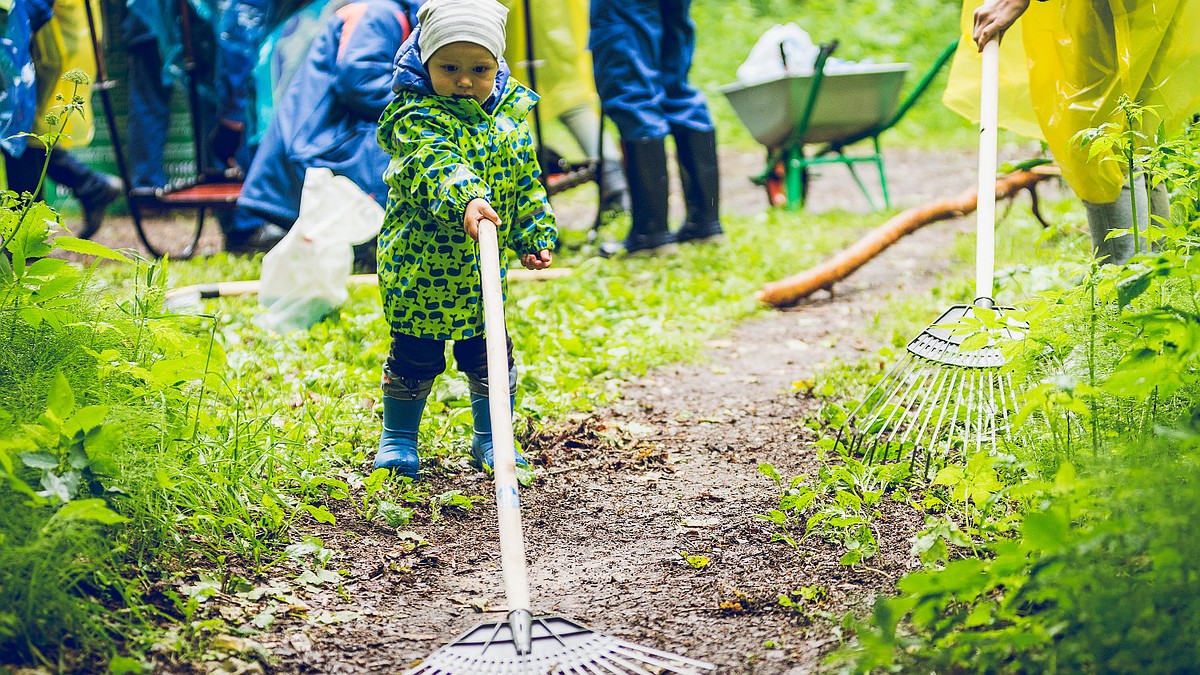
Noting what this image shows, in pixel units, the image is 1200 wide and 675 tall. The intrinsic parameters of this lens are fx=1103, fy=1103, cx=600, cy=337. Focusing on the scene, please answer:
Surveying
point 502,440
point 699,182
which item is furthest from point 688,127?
point 502,440

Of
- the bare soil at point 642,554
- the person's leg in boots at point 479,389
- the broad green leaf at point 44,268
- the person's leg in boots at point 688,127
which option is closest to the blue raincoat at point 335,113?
the person's leg in boots at point 688,127

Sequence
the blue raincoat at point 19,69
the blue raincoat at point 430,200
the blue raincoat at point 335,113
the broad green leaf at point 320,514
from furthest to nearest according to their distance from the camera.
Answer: the blue raincoat at point 19,69 → the blue raincoat at point 335,113 → the blue raincoat at point 430,200 → the broad green leaf at point 320,514

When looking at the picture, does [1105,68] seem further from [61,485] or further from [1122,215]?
[61,485]

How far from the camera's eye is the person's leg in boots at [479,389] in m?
2.66

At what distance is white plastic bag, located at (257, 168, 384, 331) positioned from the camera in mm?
3795

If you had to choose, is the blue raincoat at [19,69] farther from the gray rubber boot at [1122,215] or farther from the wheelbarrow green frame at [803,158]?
the gray rubber boot at [1122,215]

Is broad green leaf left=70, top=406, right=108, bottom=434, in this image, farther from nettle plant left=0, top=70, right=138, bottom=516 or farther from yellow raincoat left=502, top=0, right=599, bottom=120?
yellow raincoat left=502, top=0, right=599, bottom=120

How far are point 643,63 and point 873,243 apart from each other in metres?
1.30

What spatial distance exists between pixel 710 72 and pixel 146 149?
6906mm

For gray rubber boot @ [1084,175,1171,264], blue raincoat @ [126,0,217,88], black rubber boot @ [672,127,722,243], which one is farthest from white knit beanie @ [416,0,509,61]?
blue raincoat @ [126,0,217,88]

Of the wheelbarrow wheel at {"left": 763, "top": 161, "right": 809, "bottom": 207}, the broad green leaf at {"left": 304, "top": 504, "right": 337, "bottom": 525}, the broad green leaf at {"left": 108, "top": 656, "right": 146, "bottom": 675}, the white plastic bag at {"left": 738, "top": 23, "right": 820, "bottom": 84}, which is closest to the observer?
the broad green leaf at {"left": 108, "top": 656, "right": 146, "bottom": 675}

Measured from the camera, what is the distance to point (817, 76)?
5.80 m

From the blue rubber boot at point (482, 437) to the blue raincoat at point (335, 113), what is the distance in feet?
5.88

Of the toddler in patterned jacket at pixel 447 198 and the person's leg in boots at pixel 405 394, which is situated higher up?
the toddler in patterned jacket at pixel 447 198
